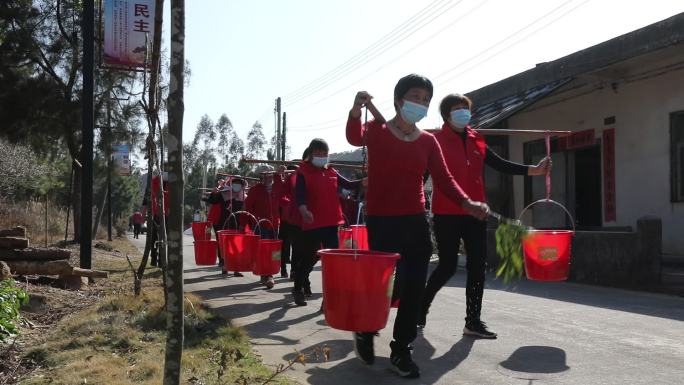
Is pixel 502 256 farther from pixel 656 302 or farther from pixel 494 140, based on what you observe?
pixel 494 140

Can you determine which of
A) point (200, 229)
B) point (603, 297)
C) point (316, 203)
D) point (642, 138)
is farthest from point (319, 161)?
point (642, 138)

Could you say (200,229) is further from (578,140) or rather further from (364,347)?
(578,140)

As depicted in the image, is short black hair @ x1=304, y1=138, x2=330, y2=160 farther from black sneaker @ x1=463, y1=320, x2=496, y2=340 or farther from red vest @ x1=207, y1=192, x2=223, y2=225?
red vest @ x1=207, y1=192, x2=223, y2=225

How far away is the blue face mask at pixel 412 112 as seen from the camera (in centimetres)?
420

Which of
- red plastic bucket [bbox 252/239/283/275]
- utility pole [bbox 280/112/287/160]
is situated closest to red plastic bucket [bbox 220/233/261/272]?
red plastic bucket [bbox 252/239/283/275]

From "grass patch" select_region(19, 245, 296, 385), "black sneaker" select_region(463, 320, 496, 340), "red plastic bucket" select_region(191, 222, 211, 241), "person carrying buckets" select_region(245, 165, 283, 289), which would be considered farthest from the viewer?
"red plastic bucket" select_region(191, 222, 211, 241)

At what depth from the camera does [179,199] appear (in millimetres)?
3109

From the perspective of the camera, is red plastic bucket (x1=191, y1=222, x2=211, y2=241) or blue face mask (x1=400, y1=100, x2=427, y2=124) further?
red plastic bucket (x1=191, y1=222, x2=211, y2=241)

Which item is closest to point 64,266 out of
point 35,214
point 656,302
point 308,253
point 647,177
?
point 308,253

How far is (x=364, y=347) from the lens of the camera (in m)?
4.51

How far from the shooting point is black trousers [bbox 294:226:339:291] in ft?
23.5

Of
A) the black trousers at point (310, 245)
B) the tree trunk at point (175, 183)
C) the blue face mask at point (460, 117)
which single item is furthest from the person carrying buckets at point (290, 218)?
the tree trunk at point (175, 183)

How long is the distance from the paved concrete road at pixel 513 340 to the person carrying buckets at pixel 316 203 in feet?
1.72

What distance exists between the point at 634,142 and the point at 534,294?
222 inches
